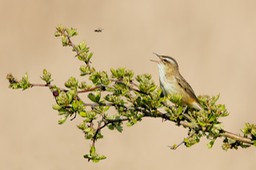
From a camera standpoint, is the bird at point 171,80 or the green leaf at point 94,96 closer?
the green leaf at point 94,96

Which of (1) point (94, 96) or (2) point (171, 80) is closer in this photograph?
(1) point (94, 96)

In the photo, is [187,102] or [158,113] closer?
[158,113]

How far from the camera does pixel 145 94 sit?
337 cm

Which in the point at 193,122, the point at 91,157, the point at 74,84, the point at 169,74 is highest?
the point at 169,74

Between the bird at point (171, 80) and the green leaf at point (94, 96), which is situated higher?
the bird at point (171, 80)

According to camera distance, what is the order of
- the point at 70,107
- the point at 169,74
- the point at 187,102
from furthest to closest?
the point at 169,74 < the point at 187,102 < the point at 70,107

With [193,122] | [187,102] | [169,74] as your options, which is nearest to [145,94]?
[193,122]

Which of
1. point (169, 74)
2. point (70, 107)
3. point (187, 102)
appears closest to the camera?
point (70, 107)

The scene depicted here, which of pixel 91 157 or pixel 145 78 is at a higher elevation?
pixel 145 78

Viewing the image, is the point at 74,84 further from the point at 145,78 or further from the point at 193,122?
the point at 193,122

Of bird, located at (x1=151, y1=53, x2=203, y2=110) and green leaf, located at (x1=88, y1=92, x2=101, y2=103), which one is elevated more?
bird, located at (x1=151, y1=53, x2=203, y2=110)

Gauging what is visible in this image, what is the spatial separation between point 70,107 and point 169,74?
139 inches

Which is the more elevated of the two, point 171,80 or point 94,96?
point 171,80

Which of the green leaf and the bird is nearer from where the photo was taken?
the green leaf
